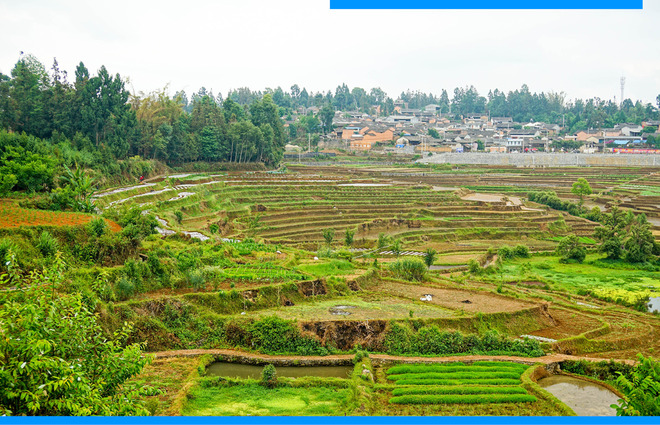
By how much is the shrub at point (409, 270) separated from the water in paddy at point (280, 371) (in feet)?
23.2

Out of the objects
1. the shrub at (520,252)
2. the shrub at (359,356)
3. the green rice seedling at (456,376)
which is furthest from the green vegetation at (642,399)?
the shrub at (520,252)

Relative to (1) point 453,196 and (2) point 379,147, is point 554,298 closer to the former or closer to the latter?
(1) point 453,196

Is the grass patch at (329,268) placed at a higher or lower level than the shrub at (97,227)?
lower

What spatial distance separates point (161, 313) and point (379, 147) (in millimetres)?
53025

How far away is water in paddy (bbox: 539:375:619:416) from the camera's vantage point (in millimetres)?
10203

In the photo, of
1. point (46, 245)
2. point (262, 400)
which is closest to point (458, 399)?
point (262, 400)

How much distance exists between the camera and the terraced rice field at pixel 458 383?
9.98m

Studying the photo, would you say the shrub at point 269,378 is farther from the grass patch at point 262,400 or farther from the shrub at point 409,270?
the shrub at point 409,270

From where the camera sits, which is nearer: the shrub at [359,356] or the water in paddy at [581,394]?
the water in paddy at [581,394]

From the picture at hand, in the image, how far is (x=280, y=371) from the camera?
11.6 metres

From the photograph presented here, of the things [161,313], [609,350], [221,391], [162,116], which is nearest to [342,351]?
[221,391]

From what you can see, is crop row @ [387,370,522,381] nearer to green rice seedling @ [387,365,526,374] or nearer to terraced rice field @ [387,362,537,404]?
terraced rice field @ [387,362,537,404]

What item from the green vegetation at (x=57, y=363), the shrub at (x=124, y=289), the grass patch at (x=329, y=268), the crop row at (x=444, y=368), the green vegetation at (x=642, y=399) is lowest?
the crop row at (x=444, y=368)

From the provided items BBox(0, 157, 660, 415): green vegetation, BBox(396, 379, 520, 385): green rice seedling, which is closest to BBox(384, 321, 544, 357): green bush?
BBox(0, 157, 660, 415): green vegetation
